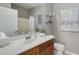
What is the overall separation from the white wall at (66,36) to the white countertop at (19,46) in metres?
0.27

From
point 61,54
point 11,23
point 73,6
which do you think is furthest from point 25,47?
point 73,6

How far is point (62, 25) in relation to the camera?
1563 mm

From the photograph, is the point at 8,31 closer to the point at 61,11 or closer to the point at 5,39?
the point at 5,39

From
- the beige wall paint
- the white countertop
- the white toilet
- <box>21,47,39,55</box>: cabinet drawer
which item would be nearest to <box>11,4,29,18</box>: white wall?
the beige wall paint

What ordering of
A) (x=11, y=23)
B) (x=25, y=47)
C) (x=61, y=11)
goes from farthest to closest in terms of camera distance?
(x=61, y=11) → (x=11, y=23) → (x=25, y=47)

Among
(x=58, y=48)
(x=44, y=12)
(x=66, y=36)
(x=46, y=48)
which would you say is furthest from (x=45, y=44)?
(x=44, y=12)

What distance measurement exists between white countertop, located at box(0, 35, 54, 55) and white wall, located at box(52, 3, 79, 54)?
271mm

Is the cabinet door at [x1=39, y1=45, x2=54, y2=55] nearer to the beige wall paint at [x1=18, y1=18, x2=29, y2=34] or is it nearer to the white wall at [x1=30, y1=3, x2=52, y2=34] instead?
the white wall at [x1=30, y1=3, x2=52, y2=34]

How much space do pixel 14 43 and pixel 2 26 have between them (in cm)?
26

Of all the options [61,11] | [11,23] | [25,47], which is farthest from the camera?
[61,11]

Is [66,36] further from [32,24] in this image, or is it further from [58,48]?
[32,24]

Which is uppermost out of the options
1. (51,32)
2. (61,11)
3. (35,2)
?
(35,2)

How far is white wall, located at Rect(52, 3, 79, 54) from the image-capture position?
1.54 m

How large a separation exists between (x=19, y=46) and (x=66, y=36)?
0.68 metres
